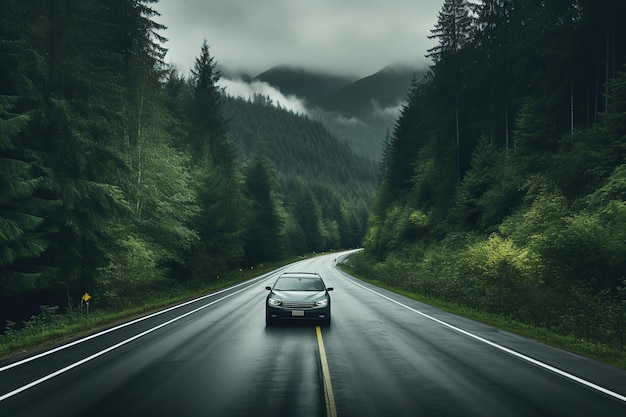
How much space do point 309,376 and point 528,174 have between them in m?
25.4

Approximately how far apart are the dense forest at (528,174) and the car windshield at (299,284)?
7361mm

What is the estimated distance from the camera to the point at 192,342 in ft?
41.1

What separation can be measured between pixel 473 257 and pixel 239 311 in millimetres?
14127

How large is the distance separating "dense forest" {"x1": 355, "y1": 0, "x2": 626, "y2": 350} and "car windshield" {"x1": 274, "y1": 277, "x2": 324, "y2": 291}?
24.1ft

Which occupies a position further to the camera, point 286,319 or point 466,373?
point 286,319

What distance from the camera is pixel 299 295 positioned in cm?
1577

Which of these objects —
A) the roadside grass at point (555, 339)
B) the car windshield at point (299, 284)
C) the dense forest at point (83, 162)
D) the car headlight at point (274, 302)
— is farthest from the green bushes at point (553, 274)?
the dense forest at point (83, 162)

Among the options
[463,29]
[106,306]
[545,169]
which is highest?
[463,29]

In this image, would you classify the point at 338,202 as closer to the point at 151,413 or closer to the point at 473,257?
the point at 473,257

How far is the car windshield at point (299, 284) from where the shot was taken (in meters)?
16.5

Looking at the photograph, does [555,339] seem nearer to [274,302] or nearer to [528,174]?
[274,302]

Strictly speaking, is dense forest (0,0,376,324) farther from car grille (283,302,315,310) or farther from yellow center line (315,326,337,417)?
yellow center line (315,326,337,417)

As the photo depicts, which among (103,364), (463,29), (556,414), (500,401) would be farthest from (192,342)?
(463,29)

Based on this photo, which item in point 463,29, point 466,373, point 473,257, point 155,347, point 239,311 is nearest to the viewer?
point 466,373
